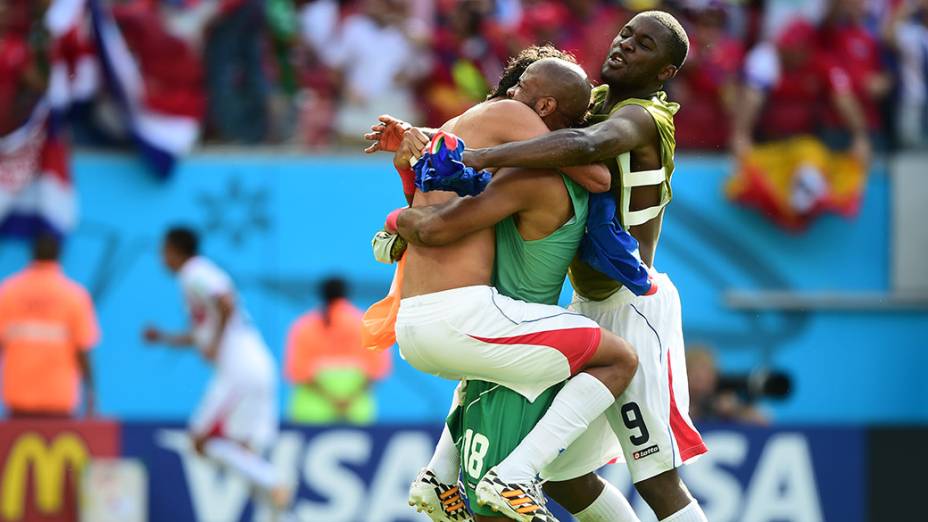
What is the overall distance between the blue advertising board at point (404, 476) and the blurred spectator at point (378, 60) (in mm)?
3557

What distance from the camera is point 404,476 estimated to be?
36.3 ft

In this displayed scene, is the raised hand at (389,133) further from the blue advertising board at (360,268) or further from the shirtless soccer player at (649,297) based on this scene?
the blue advertising board at (360,268)

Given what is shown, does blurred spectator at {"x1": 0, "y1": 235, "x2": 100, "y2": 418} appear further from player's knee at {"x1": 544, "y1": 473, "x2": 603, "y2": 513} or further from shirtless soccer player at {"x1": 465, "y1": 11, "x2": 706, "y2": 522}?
shirtless soccer player at {"x1": 465, "y1": 11, "x2": 706, "y2": 522}

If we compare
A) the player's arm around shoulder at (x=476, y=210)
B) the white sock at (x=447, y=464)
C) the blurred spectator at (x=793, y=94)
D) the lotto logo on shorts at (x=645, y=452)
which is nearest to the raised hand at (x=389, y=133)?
the player's arm around shoulder at (x=476, y=210)

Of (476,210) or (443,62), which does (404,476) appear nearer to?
(443,62)

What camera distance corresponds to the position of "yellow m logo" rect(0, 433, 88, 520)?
1099 centimetres

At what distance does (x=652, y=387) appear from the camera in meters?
6.81

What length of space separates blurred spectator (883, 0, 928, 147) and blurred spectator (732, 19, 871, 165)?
1.26 feet

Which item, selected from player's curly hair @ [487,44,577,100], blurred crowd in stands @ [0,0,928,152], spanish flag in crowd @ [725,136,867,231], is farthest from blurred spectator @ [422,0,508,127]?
player's curly hair @ [487,44,577,100]

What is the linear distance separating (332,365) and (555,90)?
704cm

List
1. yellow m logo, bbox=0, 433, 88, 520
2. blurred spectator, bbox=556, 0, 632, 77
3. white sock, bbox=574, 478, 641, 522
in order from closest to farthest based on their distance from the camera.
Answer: white sock, bbox=574, 478, 641, 522
yellow m logo, bbox=0, 433, 88, 520
blurred spectator, bbox=556, 0, 632, 77

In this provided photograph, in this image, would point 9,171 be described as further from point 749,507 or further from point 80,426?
point 749,507

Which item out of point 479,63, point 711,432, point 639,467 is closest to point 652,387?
point 639,467

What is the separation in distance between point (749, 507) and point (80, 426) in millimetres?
4614
